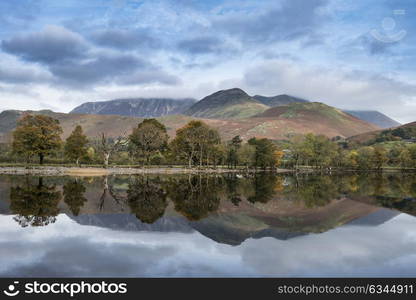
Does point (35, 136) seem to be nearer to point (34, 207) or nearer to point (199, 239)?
point (34, 207)

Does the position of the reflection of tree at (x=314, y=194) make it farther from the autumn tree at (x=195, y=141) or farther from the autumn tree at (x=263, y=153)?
the autumn tree at (x=263, y=153)

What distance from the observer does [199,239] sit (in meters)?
21.5

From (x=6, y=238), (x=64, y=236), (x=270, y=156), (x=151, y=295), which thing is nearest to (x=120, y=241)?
(x=64, y=236)

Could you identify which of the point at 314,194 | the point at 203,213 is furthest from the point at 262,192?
the point at 203,213

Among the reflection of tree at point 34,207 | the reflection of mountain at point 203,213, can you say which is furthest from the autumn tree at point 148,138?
the reflection of mountain at point 203,213

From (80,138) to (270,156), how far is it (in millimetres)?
66584

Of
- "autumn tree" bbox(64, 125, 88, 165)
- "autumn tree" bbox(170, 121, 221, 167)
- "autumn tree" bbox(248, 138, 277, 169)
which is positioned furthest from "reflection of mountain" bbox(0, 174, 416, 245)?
"autumn tree" bbox(248, 138, 277, 169)

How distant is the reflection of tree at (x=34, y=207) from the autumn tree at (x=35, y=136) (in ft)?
173

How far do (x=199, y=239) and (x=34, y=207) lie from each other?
1739 cm

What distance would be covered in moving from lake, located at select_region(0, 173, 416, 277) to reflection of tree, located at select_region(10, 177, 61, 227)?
0.07 m

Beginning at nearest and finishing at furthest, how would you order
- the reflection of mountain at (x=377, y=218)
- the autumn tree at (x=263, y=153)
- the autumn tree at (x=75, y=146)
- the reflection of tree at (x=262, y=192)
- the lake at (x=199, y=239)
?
the lake at (x=199, y=239) → the reflection of mountain at (x=377, y=218) → the reflection of tree at (x=262, y=192) → the autumn tree at (x=75, y=146) → the autumn tree at (x=263, y=153)

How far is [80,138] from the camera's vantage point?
4210 inches

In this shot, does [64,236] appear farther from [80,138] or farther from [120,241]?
[80,138]

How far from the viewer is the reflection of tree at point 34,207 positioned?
25.9 metres
